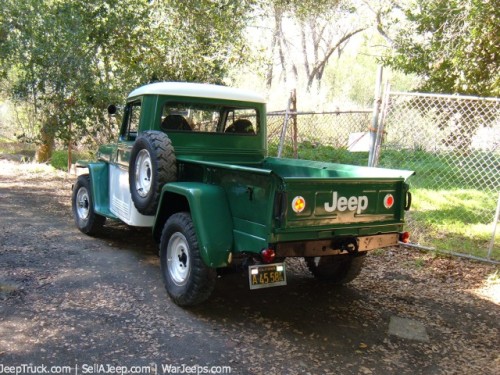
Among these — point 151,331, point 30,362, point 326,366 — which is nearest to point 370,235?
point 326,366

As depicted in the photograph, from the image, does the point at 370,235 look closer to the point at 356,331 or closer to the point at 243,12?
the point at 356,331

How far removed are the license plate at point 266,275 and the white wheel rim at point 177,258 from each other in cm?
71

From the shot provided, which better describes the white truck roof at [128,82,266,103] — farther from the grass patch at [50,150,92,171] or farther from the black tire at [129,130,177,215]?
the grass patch at [50,150,92,171]

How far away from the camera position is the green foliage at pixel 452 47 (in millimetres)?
7654

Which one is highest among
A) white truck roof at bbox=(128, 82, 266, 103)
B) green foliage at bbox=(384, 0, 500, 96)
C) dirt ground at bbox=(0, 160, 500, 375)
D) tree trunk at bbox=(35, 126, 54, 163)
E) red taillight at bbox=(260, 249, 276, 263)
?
green foliage at bbox=(384, 0, 500, 96)

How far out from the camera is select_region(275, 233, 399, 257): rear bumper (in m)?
3.43

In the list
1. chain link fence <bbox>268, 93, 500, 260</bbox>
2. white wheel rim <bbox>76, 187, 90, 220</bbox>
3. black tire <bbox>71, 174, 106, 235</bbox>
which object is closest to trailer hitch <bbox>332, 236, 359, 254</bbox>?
chain link fence <bbox>268, 93, 500, 260</bbox>

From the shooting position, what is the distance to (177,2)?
35.1ft

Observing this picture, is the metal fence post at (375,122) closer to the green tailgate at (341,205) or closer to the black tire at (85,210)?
the green tailgate at (341,205)

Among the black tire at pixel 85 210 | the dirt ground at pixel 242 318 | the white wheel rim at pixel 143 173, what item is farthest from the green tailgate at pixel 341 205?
the black tire at pixel 85 210

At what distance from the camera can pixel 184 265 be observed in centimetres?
408

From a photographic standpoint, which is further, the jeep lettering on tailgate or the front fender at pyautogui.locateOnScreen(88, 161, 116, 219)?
the front fender at pyautogui.locateOnScreen(88, 161, 116, 219)

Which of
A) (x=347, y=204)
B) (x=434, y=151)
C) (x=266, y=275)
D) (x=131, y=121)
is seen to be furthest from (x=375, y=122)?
(x=266, y=275)

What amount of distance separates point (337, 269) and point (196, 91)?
8.09ft
